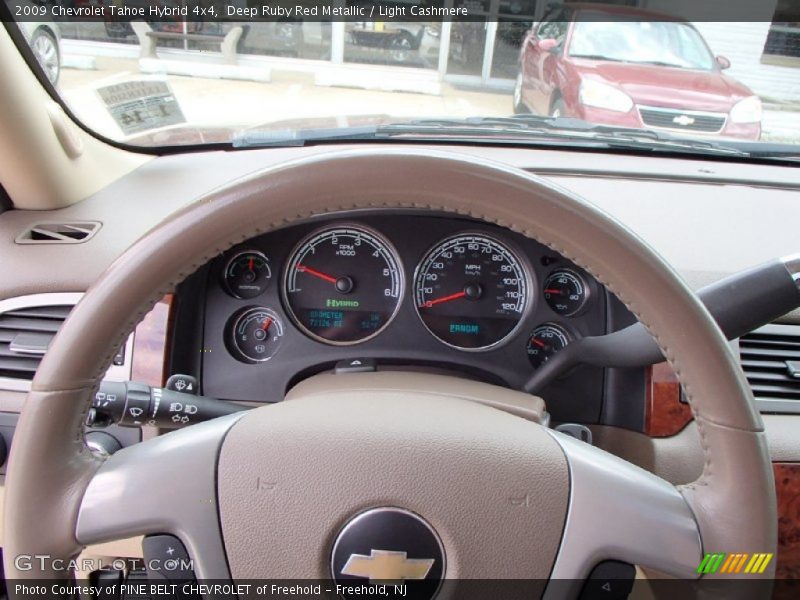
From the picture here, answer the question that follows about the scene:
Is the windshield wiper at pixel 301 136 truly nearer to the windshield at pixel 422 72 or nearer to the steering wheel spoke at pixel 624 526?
the windshield at pixel 422 72

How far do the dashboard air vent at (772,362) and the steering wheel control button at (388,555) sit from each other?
1.17 meters

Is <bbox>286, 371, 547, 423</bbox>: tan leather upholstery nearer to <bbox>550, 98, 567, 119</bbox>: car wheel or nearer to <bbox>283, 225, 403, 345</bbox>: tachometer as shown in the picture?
<bbox>283, 225, 403, 345</bbox>: tachometer

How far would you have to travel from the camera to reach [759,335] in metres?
1.73

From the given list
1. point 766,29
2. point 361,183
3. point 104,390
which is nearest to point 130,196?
point 104,390

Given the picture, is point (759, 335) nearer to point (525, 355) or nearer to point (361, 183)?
point (525, 355)

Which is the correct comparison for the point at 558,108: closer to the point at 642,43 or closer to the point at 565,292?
the point at 642,43

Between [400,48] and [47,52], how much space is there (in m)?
1.27

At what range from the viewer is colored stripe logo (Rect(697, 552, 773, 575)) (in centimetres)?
88

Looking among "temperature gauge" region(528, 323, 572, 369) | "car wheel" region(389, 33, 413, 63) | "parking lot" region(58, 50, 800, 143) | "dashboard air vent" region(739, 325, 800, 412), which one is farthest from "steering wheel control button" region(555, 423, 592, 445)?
"car wheel" region(389, 33, 413, 63)

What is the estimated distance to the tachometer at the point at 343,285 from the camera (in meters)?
1.86

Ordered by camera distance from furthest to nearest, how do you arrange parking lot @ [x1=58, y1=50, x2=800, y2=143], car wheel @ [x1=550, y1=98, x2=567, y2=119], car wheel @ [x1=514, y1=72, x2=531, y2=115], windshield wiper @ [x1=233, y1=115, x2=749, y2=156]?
car wheel @ [x1=550, y1=98, x2=567, y2=119], car wheel @ [x1=514, y1=72, x2=531, y2=115], windshield wiper @ [x1=233, y1=115, x2=749, y2=156], parking lot @ [x1=58, y1=50, x2=800, y2=143]

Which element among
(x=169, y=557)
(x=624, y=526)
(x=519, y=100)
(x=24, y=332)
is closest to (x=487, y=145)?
(x=519, y=100)

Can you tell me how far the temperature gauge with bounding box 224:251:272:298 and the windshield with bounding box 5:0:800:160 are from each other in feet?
1.64

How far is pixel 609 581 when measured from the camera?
3.03 feet
